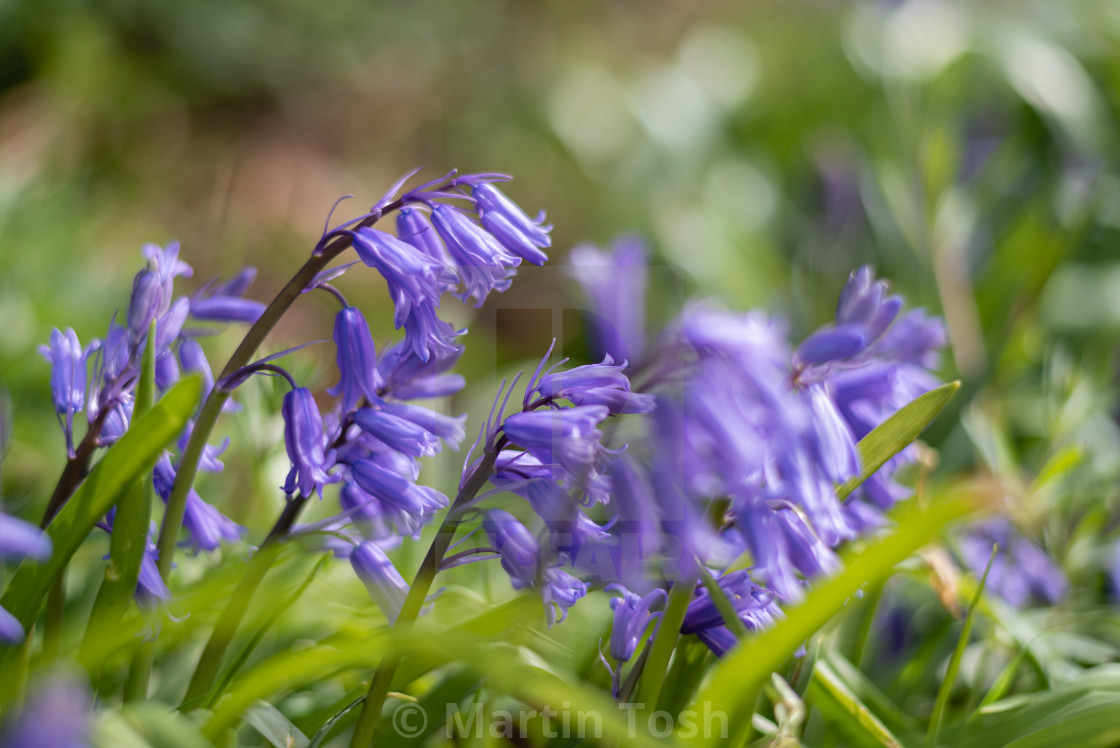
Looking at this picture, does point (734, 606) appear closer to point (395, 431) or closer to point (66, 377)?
point (395, 431)

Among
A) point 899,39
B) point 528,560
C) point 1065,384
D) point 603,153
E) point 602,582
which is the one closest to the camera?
point 528,560

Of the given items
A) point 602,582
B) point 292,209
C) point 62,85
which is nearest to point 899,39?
point 602,582

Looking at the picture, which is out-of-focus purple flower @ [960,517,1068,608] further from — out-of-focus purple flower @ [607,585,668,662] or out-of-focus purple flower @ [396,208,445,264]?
out-of-focus purple flower @ [396,208,445,264]

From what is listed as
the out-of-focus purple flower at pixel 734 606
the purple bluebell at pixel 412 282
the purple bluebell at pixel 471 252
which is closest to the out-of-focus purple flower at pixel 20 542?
the purple bluebell at pixel 412 282

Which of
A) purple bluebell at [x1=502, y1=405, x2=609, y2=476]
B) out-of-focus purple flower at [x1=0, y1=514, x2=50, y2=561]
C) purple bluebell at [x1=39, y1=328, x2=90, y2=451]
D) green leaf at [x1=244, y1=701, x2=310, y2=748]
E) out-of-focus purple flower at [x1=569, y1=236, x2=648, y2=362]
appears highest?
out-of-focus purple flower at [x1=569, y1=236, x2=648, y2=362]

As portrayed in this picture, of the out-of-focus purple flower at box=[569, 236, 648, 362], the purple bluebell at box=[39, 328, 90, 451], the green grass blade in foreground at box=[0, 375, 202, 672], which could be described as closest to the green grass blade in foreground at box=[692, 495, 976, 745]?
the out-of-focus purple flower at box=[569, 236, 648, 362]

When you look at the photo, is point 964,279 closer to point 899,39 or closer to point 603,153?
point 899,39

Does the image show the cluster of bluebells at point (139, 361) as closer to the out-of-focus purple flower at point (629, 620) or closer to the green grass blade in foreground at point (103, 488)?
the green grass blade in foreground at point (103, 488)
